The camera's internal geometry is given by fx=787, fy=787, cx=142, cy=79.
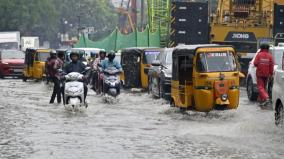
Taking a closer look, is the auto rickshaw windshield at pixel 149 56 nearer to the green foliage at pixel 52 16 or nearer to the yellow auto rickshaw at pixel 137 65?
the yellow auto rickshaw at pixel 137 65

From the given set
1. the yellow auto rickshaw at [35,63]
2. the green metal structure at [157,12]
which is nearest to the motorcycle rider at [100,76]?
the yellow auto rickshaw at [35,63]

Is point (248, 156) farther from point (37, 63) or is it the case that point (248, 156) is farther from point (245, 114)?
point (37, 63)

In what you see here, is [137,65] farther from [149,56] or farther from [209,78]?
[209,78]

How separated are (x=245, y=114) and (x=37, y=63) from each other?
68.6 ft

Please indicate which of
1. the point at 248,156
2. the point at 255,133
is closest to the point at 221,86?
the point at 255,133

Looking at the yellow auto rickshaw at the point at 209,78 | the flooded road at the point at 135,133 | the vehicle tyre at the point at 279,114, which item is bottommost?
the flooded road at the point at 135,133

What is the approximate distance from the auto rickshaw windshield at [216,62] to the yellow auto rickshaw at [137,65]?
957 cm

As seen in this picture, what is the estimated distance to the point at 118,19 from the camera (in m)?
146

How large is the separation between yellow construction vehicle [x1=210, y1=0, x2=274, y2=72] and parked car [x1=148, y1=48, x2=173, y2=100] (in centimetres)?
876

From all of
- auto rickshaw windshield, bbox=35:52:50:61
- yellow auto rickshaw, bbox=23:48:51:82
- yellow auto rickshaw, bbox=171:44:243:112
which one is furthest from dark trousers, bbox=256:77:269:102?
auto rickshaw windshield, bbox=35:52:50:61

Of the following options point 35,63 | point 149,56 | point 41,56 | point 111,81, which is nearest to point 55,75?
point 111,81

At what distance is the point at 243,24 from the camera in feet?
112

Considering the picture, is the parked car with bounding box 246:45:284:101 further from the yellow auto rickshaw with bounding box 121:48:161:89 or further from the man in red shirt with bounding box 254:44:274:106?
the yellow auto rickshaw with bounding box 121:48:161:89

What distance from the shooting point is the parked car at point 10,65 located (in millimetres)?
39656
